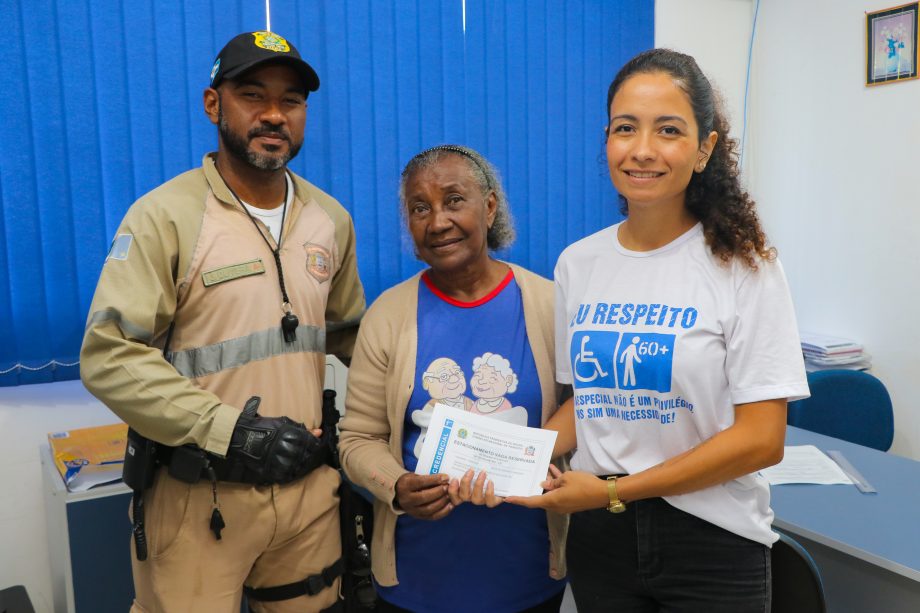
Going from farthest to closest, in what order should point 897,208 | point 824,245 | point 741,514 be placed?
point 824,245 → point 897,208 → point 741,514

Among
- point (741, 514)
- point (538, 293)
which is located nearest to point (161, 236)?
point (538, 293)

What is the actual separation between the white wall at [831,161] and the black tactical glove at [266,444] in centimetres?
287

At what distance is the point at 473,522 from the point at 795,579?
0.63 m

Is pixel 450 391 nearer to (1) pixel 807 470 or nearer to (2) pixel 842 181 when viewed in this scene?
(1) pixel 807 470

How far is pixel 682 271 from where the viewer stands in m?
1.25

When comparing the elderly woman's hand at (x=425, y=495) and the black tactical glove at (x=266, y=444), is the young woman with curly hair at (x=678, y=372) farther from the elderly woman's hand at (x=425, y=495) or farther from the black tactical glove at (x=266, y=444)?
the black tactical glove at (x=266, y=444)

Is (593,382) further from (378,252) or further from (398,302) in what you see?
(378,252)

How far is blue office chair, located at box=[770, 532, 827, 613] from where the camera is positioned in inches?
52.5

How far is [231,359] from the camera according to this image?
5.16 ft

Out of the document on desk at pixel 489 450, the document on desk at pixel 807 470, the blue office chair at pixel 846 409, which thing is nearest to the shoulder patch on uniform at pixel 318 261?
the document on desk at pixel 489 450

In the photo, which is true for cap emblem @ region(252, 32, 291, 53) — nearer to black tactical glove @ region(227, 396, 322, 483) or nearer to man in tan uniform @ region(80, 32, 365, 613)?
man in tan uniform @ region(80, 32, 365, 613)

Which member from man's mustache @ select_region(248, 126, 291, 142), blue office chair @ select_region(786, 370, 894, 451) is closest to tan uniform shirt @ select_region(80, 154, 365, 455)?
man's mustache @ select_region(248, 126, 291, 142)

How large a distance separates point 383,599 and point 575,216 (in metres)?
2.20

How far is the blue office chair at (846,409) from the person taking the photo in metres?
2.77
